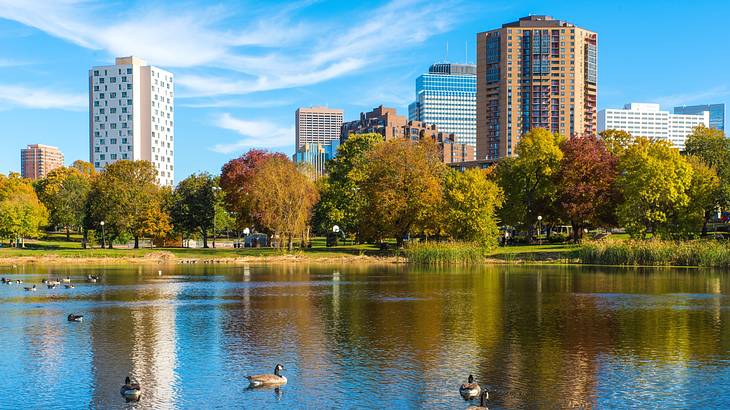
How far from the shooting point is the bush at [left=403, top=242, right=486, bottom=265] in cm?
8844


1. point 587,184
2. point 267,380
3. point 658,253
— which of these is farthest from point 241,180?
point 267,380

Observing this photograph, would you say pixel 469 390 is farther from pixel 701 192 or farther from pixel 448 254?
pixel 701 192

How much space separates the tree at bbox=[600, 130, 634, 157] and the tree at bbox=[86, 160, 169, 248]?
230 feet

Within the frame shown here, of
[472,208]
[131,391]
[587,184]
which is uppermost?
[587,184]

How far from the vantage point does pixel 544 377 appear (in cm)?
2445

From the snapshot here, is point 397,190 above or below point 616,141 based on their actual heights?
below

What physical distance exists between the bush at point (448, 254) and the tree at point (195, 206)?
142ft

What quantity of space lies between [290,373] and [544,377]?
862 cm

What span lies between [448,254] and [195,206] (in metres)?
49.5

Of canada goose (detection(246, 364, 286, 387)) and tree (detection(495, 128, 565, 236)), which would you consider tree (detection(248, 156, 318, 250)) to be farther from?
canada goose (detection(246, 364, 286, 387))

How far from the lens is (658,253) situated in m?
79.2

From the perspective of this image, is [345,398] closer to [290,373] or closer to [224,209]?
[290,373]

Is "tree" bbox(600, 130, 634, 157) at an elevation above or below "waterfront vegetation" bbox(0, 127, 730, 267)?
above

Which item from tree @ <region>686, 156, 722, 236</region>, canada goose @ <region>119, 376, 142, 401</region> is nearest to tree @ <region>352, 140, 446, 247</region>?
tree @ <region>686, 156, 722, 236</region>
